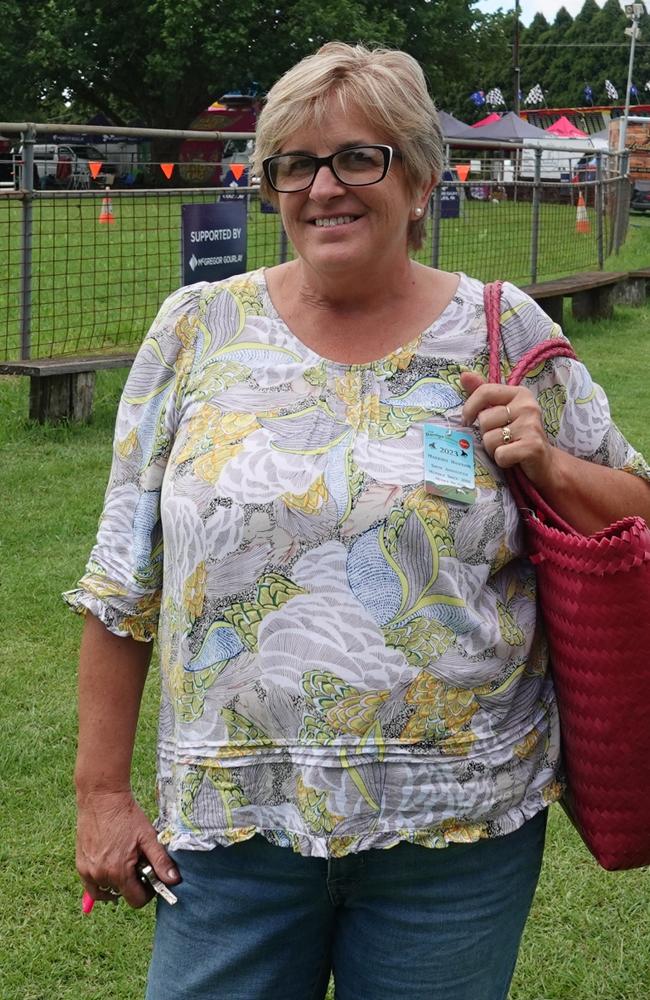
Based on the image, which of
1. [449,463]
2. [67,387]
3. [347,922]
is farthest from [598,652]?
[67,387]

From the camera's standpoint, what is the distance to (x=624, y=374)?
10.5 metres

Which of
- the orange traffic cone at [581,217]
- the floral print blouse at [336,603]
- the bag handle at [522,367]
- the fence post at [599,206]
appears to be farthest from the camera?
the orange traffic cone at [581,217]

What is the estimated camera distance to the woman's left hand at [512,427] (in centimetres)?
181

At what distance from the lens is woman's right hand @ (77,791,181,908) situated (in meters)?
1.91

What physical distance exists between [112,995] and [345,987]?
4.46 feet

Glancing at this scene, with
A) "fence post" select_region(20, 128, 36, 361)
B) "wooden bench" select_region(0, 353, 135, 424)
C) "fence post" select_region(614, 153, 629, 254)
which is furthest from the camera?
"fence post" select_region(614, 153, 629, 254)

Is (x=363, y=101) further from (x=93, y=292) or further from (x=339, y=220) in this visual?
(x=93, y=292)

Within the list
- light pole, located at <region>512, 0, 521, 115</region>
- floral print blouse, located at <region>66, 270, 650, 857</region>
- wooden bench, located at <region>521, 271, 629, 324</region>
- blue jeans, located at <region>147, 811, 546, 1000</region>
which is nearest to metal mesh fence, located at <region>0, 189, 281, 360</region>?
wooden bench, located at <region>521, 271, 629, 324</region>

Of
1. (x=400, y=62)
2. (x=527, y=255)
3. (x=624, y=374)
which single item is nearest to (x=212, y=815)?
(x=400, y=62)

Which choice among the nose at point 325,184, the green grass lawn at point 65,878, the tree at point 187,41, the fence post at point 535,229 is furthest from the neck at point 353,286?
the tree at point 187,41

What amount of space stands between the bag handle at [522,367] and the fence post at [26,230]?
5989 mm

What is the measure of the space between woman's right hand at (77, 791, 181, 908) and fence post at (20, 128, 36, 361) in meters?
6.00

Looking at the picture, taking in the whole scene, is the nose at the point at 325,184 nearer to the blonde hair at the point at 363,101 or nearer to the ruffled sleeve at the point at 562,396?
the blonde hair at the point at 363,101

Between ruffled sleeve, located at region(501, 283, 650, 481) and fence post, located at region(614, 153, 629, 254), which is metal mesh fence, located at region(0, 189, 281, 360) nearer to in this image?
ruffled sleeve, located at region(501, 283, 650, 481)
